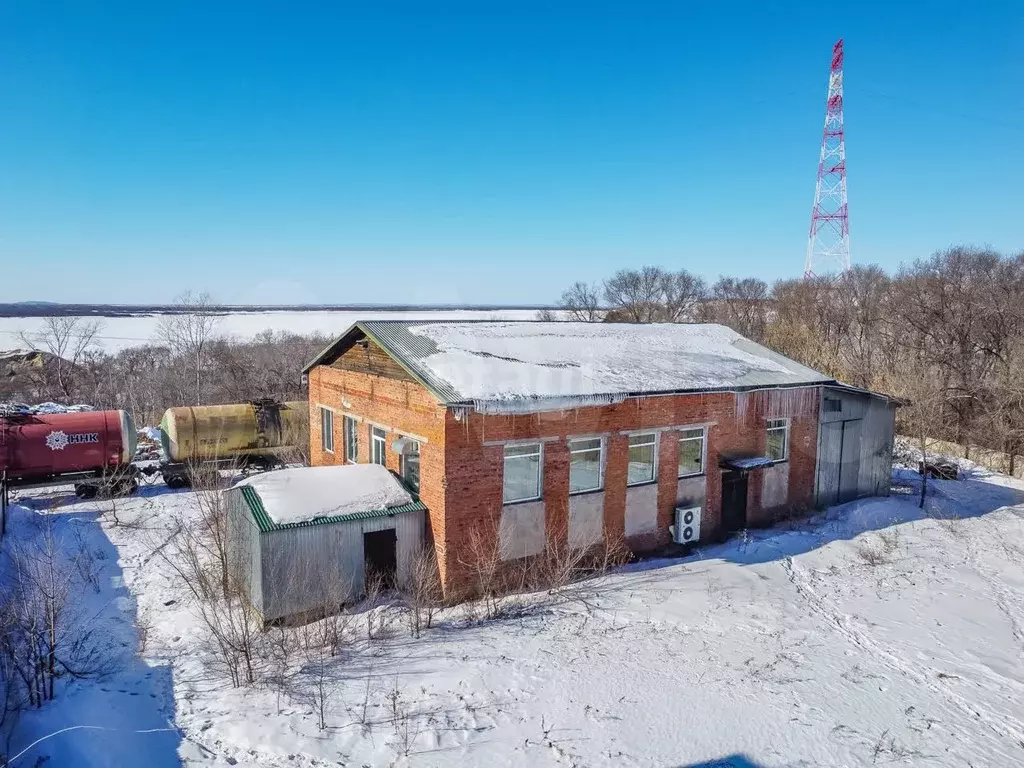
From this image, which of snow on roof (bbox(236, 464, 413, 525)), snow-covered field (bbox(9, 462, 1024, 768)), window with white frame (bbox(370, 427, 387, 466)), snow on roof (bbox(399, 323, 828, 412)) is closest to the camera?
snow-covered field (bbox(9, 462, 1024, 768))

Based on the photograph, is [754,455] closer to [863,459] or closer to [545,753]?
[863,459]

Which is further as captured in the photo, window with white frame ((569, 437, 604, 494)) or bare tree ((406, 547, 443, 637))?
window with white frame ((569, 437, 604, 494))

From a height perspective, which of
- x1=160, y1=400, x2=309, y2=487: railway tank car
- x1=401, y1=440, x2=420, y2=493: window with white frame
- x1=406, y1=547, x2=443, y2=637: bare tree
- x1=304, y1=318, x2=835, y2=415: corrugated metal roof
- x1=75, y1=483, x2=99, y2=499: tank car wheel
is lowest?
x1=75, y1=483, x2=99, y2=499: tank car wheel

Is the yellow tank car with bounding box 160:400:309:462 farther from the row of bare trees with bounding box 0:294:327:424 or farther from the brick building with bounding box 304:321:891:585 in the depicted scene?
the row of bare trees with bounding box 0:294:327:424

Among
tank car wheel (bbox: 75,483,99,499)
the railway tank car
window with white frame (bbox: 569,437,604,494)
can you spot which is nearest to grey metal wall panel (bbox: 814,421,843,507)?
window with white frame (bbox: 569,437,604,494)

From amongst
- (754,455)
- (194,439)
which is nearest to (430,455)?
(754,455)

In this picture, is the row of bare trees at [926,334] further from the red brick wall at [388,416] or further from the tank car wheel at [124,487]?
the tank car wheel at [124,487]

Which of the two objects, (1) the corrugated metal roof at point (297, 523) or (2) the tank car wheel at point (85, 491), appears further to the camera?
(2) the tank car wheel at point (85, 491)

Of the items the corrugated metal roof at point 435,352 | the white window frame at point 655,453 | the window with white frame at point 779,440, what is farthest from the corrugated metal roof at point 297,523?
the window with white frame at point 779,440
